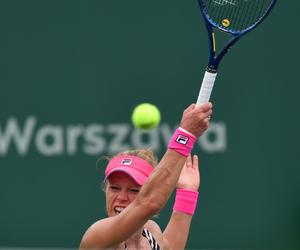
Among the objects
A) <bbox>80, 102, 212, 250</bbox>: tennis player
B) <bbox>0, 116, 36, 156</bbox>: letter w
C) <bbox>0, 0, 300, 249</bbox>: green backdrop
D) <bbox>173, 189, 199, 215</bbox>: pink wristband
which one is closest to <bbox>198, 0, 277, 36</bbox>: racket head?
<bbox>80, 102, 212, 250</bbox>: tennis player

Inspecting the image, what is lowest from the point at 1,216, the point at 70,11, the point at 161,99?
the point at 1,216

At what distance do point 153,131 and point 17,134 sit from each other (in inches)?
37.8

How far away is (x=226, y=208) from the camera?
23.6 ft

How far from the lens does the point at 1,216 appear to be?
23.8 ft

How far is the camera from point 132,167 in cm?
394

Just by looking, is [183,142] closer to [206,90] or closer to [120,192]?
[206,90]

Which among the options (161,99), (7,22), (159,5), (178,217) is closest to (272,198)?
(161,99)

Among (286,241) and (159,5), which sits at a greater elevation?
(159,5)

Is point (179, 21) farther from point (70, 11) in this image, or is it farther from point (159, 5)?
point (70, 11)

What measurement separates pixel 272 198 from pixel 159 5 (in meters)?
1.57

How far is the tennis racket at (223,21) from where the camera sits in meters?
3.58

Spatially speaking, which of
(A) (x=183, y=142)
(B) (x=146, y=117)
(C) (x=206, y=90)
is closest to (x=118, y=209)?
(B) (x=146, y=117)

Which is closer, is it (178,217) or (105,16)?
(178,217)

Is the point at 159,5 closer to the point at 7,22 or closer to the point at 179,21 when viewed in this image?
the point at 179,21
